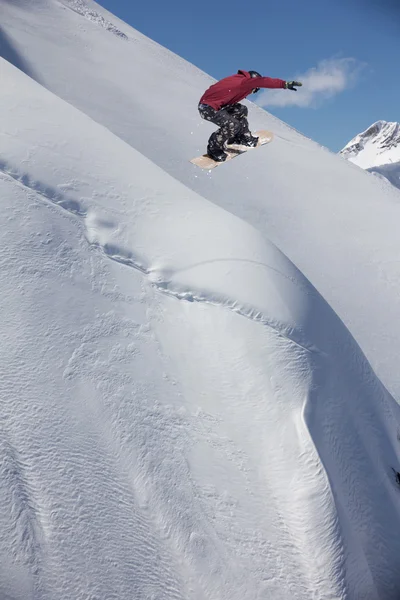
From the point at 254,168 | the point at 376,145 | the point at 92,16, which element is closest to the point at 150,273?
the point at 254,168

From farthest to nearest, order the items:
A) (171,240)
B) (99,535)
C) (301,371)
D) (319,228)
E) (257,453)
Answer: (319,228) → (171,240) → (301,371) → (257,453) → (99,535)

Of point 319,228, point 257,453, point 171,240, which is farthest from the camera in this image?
point 319,228

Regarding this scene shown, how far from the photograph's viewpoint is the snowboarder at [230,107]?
9375 millimetres

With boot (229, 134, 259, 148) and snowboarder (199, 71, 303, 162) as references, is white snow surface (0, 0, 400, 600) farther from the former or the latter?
boot (229, 134, 259, 148)

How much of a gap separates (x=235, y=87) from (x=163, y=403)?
6.52 m

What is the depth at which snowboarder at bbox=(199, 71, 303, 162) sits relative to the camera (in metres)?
9.38

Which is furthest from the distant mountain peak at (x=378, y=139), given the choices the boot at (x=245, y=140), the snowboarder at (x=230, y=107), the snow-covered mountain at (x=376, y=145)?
the snowboarder at (x=230, y=107)

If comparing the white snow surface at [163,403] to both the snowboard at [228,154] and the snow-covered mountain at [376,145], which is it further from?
the snow-covered mountain at [376,145]

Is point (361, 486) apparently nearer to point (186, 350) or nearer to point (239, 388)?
point (239, 388)

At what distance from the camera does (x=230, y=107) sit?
10.2m

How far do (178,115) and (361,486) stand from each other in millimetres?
11894

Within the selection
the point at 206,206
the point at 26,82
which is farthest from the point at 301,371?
the point at 26,82

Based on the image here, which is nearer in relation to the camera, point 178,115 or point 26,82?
point 26,82

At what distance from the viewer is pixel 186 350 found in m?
5.71
